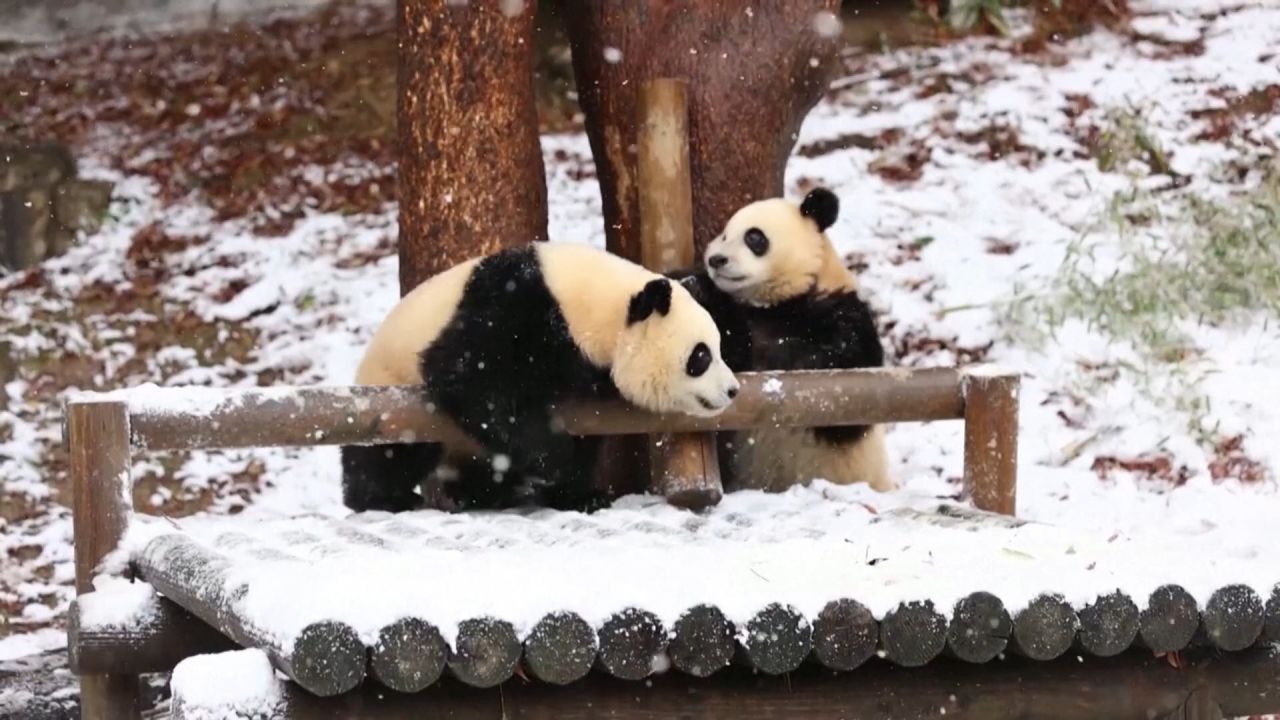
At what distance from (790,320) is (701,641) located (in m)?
2.80

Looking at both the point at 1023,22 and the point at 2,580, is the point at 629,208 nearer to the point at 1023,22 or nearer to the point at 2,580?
the point at 2,580

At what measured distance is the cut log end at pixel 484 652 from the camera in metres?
2.81

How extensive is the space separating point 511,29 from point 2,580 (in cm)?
330

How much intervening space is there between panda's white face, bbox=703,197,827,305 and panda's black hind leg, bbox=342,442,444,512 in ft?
3.75

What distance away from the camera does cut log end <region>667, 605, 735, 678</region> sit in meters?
2.96

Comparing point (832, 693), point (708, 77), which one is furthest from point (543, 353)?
point (832, 693)

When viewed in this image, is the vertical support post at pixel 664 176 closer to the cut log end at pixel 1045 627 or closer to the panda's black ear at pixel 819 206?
the panda's black ear at pixel 819 206

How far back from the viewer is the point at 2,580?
6.89 metres

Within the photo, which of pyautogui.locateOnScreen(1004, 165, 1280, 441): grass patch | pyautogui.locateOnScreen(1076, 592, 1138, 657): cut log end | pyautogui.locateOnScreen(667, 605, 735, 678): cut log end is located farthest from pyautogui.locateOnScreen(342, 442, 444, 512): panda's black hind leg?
pyautogui.locateOnScreen(1004, 165, 1280, 441): grass patch

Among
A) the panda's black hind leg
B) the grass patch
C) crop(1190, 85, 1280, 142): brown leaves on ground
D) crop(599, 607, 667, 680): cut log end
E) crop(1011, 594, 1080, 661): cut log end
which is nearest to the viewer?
crop(599, 607, 667, 680): cut log end

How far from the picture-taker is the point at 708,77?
18.6ft

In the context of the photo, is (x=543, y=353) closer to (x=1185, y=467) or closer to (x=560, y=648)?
(x=560, y=648)

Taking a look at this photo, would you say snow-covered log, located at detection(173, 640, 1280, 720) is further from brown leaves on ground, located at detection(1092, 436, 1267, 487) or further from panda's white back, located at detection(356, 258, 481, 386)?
→ brown leaves on ground, located at detection(1092, 436, 1267, 487)

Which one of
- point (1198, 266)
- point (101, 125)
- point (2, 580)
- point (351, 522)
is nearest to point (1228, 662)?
point (351, 522)
